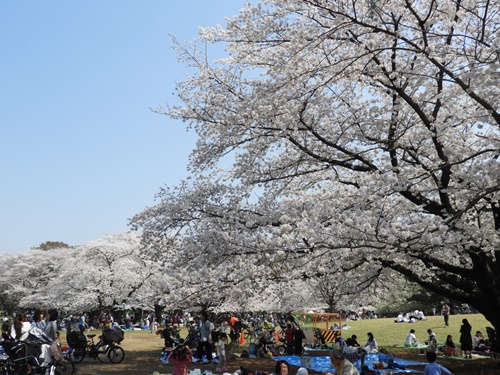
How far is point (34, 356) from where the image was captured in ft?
25.5

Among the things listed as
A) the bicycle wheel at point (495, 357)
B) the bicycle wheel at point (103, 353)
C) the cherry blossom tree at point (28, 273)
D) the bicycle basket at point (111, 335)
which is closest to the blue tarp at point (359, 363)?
the bicycle wheel at point (495, 357)

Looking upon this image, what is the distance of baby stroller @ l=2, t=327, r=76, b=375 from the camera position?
7.61m

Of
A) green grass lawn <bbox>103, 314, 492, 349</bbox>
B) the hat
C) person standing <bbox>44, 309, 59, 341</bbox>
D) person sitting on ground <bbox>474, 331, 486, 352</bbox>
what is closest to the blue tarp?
person sitting on ground <bbox>474, 331, 486, 352</bbox>

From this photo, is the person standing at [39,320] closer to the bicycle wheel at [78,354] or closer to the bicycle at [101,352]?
the bicycle at [101,352]

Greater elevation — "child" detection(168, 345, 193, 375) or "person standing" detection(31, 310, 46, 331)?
"person standing" detection(31, 310, 46, 331)

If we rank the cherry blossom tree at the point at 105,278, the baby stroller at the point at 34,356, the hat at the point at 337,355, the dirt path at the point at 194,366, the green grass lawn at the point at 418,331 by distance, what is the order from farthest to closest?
the cherry blossom tree at the point at 105,278 < the green grass lawn at the point at 418,331 < the dirt path at the point at 194,366 < the baby stroller at the point at 34,356 < the hat at the point at 337,355

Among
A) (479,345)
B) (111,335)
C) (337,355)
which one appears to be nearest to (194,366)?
(111,335)

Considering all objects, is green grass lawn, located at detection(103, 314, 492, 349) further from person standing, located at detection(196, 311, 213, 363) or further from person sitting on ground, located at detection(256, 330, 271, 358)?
person standing, located at detection(196, 311, 213, 363)

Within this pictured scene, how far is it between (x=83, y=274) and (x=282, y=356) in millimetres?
22164

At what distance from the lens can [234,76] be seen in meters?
10.9

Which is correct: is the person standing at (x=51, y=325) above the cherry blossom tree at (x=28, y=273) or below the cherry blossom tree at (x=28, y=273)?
below

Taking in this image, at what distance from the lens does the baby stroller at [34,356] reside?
300 inches

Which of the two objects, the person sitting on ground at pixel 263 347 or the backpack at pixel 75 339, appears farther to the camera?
the person sitting on ground at pixel 263 347

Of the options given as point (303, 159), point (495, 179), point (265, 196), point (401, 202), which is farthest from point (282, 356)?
point (495, 179)
